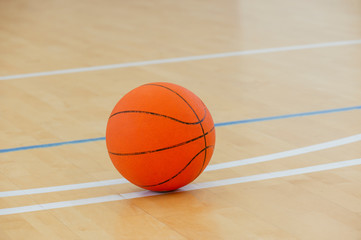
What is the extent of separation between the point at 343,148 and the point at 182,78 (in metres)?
2.41

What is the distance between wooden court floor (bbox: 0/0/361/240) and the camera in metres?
3.58

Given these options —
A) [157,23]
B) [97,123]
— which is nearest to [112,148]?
[97,123]

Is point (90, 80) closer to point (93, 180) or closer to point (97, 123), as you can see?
point (97, 123)

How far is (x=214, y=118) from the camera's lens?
17.7 ft

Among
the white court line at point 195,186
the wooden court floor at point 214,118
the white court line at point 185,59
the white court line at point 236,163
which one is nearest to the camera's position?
the wooden court floor at point 214,118

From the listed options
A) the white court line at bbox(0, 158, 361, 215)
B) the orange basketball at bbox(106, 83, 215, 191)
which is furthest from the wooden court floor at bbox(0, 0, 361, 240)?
the orange basketball at bbox(106, 83, 215, 191)

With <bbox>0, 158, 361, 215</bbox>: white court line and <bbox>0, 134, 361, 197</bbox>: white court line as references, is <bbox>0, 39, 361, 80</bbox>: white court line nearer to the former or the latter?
<bbox>0, 134, 361, 197</bbox>: white court line

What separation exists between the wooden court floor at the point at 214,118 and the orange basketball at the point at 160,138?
0.17 metres

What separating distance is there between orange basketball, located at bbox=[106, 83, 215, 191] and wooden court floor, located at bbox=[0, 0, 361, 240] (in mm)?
165

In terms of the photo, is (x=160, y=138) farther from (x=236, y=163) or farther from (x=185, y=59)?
(x=185, y=59)

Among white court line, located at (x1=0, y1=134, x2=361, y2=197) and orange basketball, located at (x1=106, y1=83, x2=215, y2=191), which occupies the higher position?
orange basketball, located at (x1=106, y1=83, x2=215, y2=191)

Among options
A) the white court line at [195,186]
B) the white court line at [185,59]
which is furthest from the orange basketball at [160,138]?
the white court line at [185,59]

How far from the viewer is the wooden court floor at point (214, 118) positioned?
3.58 meters

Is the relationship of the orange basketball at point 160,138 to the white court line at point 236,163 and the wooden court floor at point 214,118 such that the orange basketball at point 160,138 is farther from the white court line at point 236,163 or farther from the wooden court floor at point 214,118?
the white court line at point 236,163
